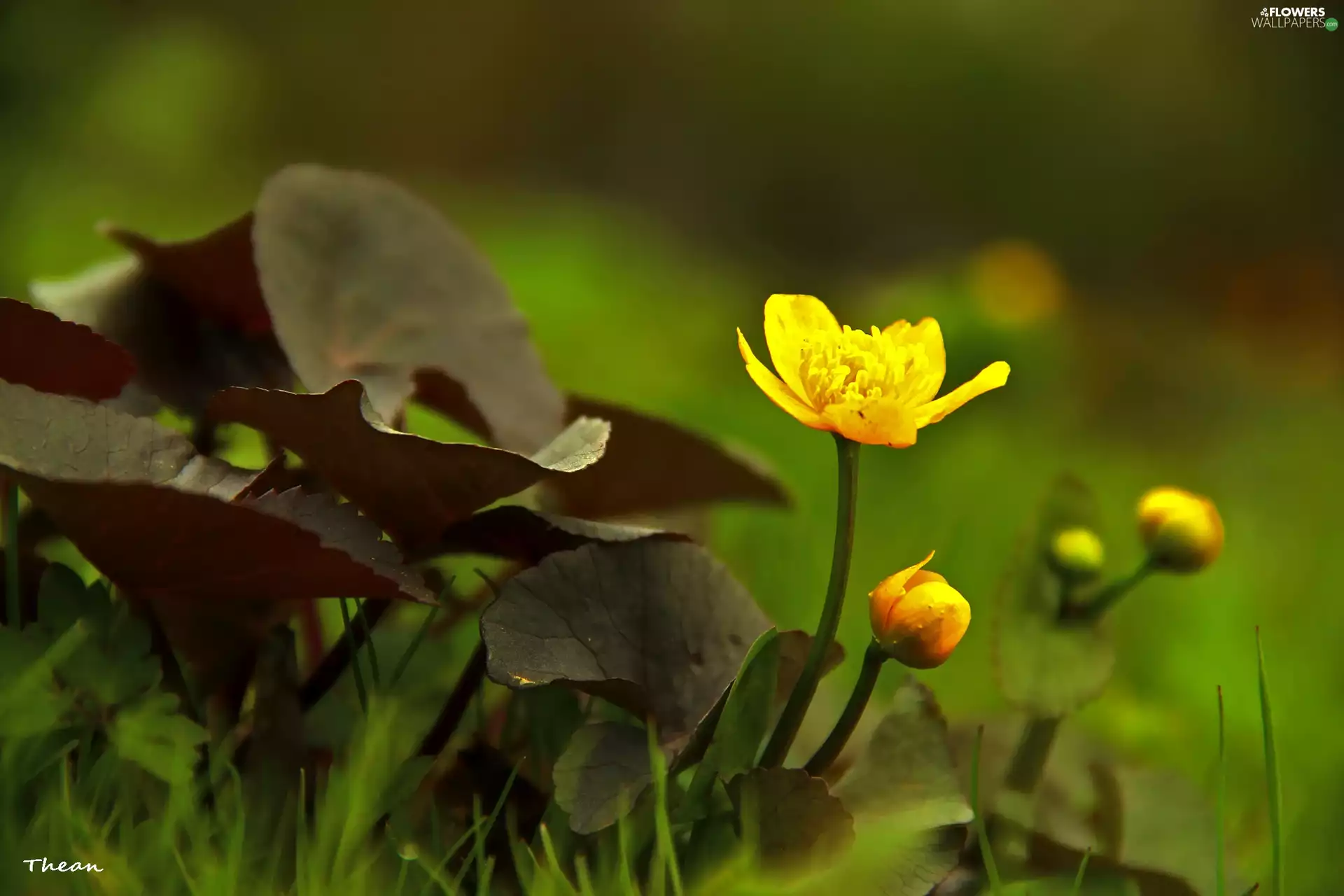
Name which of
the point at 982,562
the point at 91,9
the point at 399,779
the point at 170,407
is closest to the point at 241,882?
the point at 399,779

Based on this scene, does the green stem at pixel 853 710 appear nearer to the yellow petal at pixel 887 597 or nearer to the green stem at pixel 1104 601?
the yellow petal at pixel 887 597

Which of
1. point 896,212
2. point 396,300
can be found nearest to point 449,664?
point 396,300

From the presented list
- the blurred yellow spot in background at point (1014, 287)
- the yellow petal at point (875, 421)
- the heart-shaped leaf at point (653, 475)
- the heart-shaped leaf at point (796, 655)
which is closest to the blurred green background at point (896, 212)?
the blurred yellow spot in background at point (1014, 287)

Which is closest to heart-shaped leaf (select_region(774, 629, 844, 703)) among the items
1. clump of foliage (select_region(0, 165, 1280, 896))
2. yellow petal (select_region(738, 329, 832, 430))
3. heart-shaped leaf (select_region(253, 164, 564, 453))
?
clump of foliage (select_region(0, 165, 1280, 896))

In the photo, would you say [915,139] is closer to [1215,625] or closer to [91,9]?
[91,9]

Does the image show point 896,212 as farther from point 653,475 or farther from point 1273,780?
point 1273,780

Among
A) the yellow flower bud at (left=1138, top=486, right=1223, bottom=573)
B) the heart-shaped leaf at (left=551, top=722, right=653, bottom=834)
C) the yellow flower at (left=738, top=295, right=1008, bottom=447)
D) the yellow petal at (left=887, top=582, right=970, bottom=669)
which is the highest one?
the yellow flower at (left=738, top=295, right=1008, bottom=447)

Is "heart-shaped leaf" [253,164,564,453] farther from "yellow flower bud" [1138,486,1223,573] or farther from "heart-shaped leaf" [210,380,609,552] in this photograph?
"yellow flower bud" [1138,486,1223,573]

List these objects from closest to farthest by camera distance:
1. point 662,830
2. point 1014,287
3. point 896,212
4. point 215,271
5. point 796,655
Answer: point 662,830 < point 796,655 < point 215,271 < point 1014,287 < point 896,212
